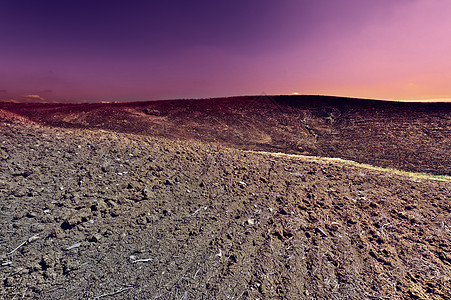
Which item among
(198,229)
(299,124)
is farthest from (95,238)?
(299,124)

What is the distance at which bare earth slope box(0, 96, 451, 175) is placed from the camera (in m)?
8.33

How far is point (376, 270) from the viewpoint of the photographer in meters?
2.63

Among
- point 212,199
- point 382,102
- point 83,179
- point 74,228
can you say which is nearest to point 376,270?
point 212,199

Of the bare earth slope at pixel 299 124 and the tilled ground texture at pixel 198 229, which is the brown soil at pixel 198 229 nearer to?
the tilled ground texture at pixel 198 229

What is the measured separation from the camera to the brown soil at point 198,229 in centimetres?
221

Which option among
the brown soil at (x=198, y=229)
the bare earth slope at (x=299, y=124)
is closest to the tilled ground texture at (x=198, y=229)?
the brown soil at (x=198, y=229)

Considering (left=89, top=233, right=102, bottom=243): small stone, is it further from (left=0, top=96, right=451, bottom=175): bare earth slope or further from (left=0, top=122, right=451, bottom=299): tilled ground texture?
(left=0, top=96, right=451, bottom=175): bare earth slope

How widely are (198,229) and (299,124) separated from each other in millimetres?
10021

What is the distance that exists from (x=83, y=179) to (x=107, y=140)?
5.84ft

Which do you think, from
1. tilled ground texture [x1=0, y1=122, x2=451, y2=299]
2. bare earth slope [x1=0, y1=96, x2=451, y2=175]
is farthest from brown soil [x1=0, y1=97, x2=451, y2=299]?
bare earth slope [x1=0, y1=96, x2=451, y2=175]

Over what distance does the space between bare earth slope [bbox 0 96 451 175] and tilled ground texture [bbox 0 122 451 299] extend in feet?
12.7

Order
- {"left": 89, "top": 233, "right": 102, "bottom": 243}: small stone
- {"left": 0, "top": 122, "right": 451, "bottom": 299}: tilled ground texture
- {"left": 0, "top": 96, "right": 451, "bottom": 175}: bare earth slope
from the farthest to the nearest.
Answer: {"left": 0, "top": 96, "right": 451, "bottom": 175}: bare earth slope → {"left": 89, "top": 233, "right": 102, "bottom": 243}: small stone → {"left": 0, "top": 122, "right": 451, "bottom": 299}: tilled ground texture

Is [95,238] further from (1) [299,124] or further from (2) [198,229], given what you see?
(1) [299,124]

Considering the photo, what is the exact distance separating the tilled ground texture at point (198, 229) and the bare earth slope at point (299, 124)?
3.86 meters
